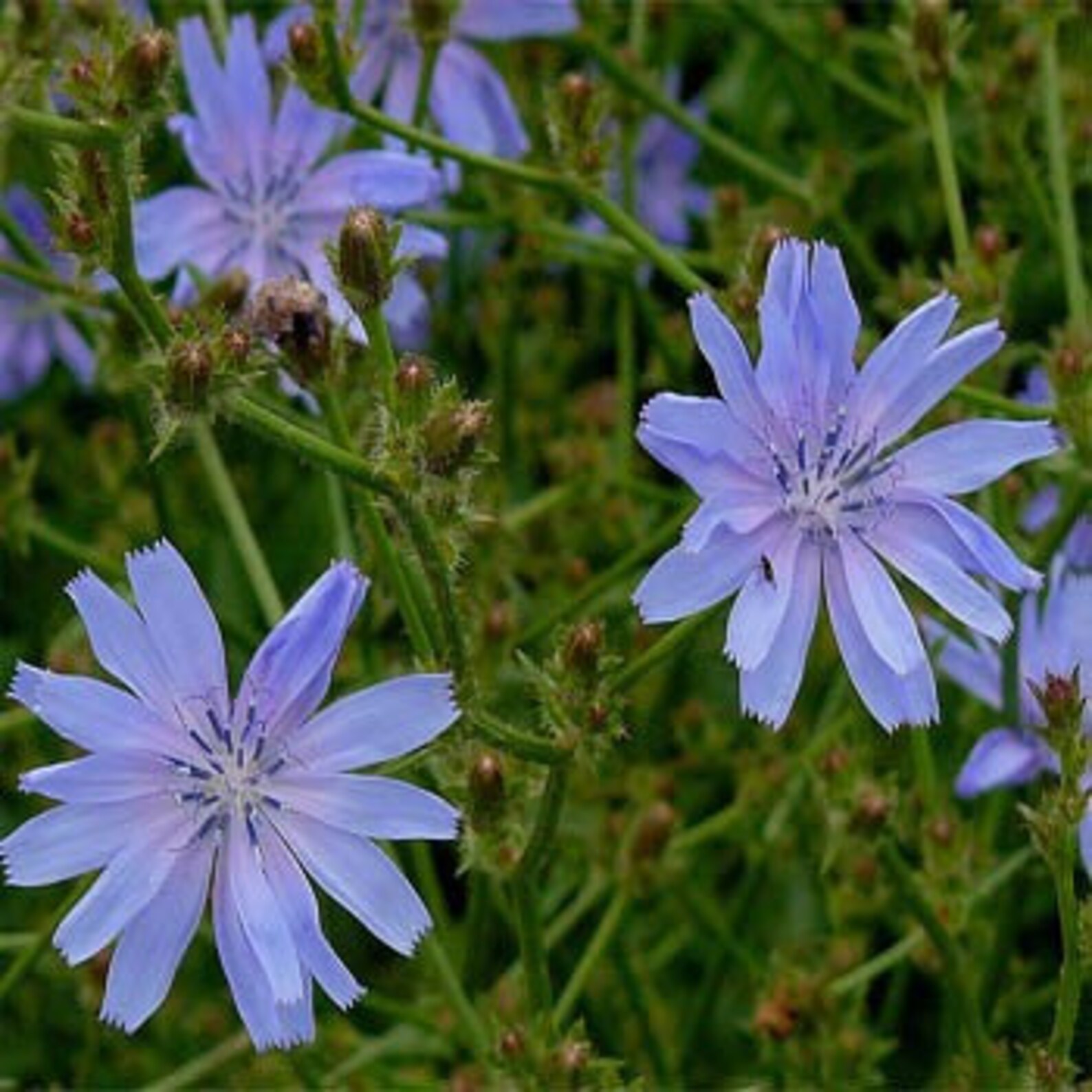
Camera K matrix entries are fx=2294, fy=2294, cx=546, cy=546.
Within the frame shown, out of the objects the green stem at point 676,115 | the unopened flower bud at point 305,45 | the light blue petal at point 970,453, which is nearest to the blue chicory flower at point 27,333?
the green stem at point 676,115

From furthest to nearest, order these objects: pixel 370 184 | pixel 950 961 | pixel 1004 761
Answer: pixel 370 184 → pixel 1004 761 → pixel 950 961

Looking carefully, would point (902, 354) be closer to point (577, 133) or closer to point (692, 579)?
point (692, 579)

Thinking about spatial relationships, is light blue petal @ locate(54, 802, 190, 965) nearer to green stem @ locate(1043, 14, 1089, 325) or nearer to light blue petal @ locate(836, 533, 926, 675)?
light blue petal @ locate(836, 533, 926, 675)

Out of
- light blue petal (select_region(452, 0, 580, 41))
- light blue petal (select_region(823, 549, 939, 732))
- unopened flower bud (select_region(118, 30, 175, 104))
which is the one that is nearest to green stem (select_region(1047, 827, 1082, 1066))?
light blue petal (select_region(823, 549, 939, 732))

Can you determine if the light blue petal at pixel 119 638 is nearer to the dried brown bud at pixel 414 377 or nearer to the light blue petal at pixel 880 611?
the dried brown bud at pixel 414 377

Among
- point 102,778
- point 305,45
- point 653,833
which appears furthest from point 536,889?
point 305,45

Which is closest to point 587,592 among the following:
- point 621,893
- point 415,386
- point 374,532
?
point 621,893
